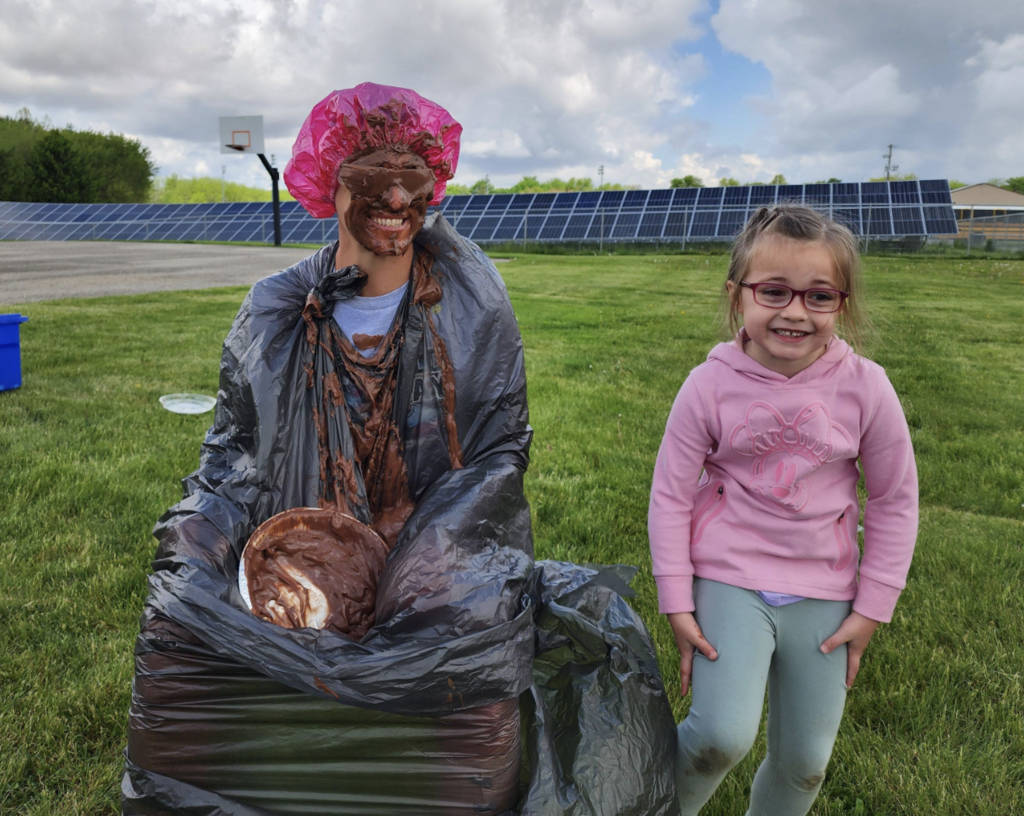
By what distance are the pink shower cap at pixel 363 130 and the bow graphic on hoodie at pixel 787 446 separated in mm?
947

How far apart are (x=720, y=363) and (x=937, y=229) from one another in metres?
Answer: 23.1

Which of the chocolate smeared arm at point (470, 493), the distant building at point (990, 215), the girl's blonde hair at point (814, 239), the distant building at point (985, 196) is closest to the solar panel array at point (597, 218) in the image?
the distant building at point (990, 215)

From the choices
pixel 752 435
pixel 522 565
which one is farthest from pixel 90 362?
pixel 752 435

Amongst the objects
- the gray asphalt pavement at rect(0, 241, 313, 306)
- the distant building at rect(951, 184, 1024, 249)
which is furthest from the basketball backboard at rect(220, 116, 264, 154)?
the distant building at rect(951, 184, 1024, 249)

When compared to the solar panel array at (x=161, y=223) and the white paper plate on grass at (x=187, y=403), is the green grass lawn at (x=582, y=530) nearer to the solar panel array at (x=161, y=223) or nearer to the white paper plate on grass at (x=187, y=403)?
the white paper plate on grass at (x=187, y=403)

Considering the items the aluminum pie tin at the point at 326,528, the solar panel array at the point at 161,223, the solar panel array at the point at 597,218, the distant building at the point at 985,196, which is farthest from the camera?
the distant building at the point at 985,196

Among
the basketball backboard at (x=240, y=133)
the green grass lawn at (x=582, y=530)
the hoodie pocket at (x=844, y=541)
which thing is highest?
the basketball backboard at (x=240, y=133)

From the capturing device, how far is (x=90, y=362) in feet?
18.1

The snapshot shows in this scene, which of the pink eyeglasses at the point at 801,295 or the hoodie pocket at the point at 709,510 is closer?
the pink eyeglasses at the point at 801,295

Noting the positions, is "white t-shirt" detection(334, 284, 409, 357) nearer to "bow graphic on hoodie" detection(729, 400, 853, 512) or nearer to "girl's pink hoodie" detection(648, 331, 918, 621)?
"girl's pink hoodie" detection(648, 331, 918, 621)

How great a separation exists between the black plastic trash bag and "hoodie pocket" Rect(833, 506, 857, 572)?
1.68 ft

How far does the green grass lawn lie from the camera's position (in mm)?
1840

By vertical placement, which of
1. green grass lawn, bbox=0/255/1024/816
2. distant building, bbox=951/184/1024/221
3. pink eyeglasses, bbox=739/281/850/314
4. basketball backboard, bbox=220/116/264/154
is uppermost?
distant building, bbox=951/184/1024/221

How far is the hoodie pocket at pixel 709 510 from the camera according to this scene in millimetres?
1530
